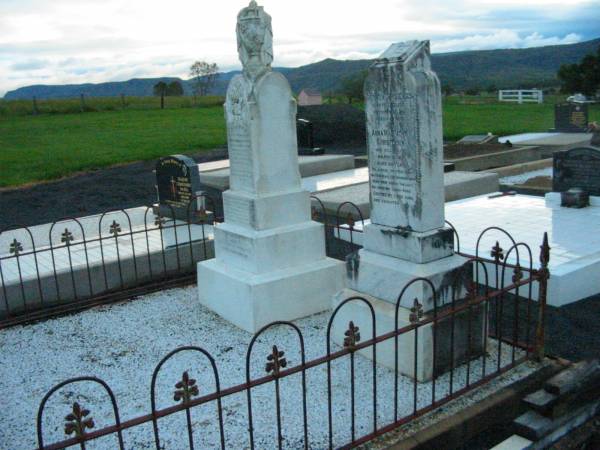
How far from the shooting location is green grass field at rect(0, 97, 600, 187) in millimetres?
18484

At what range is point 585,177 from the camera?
9.89m

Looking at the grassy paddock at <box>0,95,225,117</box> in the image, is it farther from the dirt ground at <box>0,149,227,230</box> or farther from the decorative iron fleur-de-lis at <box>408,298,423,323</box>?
the decorative iron fleur-de-lis at <box>408,298,423,323</box>

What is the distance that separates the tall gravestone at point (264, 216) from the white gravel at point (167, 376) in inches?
10.6

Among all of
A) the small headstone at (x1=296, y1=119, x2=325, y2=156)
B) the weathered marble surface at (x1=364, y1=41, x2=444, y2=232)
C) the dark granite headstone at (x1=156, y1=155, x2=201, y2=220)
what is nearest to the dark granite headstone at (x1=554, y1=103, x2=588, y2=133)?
the small headstone at (x1=296, y1=119, x2=325, y2=156)

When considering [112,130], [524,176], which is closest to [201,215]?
[524,176]

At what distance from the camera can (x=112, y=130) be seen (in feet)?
88.1

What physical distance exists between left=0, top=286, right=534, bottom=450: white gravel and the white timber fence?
127 feet

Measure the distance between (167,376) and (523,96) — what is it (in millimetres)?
41455

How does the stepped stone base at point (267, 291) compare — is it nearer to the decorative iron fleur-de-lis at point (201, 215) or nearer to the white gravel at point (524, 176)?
the decorative iron fleur-de-lis at point (201, 215)

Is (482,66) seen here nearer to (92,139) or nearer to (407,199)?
(92,139)

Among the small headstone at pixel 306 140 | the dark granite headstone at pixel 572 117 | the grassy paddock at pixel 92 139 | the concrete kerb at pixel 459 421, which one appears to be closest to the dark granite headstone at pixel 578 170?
the concrete kerb at pixel 459 421

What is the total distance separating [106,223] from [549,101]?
38.0 metres

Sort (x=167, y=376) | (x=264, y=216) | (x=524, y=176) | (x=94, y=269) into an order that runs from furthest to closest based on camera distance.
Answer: (x=524, y=176) < (x=94, y=269) < (x=264, y=216) < (x=167, y=376)

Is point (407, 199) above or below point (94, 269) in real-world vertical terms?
above
